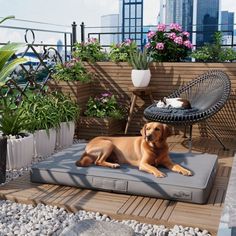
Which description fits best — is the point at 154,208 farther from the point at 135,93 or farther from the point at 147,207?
the point at 135,93

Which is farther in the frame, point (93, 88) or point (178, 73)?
point (93, 88)

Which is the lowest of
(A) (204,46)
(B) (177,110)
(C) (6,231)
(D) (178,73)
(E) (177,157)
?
(C) (6,231)

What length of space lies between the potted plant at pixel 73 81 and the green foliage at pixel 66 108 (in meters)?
0.19

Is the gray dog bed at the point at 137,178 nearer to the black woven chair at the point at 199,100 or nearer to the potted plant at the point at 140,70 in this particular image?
the black woven chair at the point at 199,100

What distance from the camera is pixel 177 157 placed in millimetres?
3580

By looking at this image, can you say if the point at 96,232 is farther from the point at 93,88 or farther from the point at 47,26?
the point at 47,26

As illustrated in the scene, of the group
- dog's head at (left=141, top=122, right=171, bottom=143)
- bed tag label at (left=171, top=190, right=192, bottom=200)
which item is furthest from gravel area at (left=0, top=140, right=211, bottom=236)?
dog's head at (left=141, top=122, right=171, bottom=143)

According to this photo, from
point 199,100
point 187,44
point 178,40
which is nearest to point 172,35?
point 178,40

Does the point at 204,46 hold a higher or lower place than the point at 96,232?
higher

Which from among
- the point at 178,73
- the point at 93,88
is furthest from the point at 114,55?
the point at 178,73

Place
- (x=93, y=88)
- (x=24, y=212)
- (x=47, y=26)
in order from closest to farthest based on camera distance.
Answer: (x=24, y=212) → (x=93, y=88) → (x=47, y=26)

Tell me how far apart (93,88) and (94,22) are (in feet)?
6.87

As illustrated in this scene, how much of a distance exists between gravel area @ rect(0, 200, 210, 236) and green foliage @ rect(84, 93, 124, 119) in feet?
8.11

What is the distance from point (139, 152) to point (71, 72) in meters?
2.50
